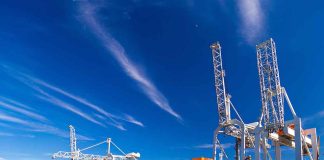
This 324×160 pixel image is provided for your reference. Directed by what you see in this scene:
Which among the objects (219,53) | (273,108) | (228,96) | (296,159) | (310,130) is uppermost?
(219,53)

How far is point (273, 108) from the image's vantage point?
2334 inches

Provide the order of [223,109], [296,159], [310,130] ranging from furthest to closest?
[223,109] < [310,130] < [296,159]

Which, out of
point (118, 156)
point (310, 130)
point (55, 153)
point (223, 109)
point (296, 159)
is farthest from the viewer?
point (118, 156)

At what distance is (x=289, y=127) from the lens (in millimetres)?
57344

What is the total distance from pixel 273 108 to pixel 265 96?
3.66 meters

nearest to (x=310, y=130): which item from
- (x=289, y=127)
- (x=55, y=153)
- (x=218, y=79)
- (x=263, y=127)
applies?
(x=289, y=127)

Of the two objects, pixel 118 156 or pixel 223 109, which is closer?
pixel 223 109

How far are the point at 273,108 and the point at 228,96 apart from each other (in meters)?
11.5

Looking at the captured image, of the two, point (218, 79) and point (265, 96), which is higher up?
point (218, 79)

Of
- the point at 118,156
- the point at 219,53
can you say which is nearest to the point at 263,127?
the point at 219,53

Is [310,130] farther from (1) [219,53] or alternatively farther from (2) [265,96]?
(1) [219,53]

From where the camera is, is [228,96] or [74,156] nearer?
[228,96]

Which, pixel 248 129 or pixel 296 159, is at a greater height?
pixel 248 129

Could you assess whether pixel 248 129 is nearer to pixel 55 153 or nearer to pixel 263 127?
pixel 263 127
